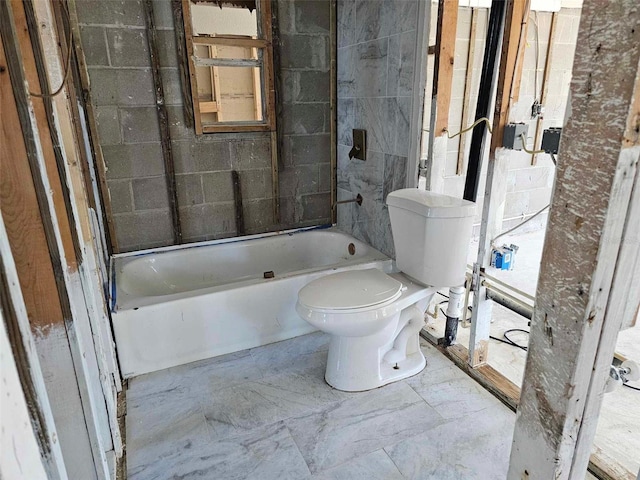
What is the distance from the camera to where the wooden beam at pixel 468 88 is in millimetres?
3326

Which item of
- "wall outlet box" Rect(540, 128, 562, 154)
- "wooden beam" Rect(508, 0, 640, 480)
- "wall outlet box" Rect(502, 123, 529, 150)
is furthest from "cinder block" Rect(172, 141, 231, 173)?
"wooden beam" Rect(508, 0, 640, 480)

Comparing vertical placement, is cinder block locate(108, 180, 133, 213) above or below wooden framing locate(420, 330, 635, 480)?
above

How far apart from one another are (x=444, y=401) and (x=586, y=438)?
1049 mm

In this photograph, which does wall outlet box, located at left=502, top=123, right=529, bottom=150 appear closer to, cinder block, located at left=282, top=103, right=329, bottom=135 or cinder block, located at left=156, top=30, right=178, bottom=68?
cinder block, located at left=282, top=103, right=329, bottom=135

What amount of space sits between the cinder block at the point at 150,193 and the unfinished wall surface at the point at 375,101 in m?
1.21

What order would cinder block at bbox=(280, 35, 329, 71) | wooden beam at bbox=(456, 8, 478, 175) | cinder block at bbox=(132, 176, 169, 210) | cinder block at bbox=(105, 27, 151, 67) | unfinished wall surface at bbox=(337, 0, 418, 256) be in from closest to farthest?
unfinished wall surface at bbox=(337, 0, 418, 256) < cinder block at bbox=(105, 27, 151, 67) < cinder block at bbox=(132, 176, 169, 210) < cinder block at bbox=(280, 35, 329, 71) < wooden beam at bbox=(456, 8, 478, 175)

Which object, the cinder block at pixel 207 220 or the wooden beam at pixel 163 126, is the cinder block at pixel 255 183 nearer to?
the cinder block at pixel 207 220

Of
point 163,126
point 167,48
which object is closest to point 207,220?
point 163,126

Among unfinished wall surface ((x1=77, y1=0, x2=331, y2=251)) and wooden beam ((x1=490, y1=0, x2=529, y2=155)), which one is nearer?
wooden beam ((x1=490, y1=0, x2=529, y2=155))

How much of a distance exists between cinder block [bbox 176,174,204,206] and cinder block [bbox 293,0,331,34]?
1166mm

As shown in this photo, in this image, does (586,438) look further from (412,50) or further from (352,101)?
(352,101)

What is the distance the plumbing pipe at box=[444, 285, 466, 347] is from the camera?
215 centimetres

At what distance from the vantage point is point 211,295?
216 centimetres

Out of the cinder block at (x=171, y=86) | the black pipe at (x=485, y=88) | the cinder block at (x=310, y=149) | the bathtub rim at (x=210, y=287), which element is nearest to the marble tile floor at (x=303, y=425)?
the bathtub rim at (x=210, y=287)
